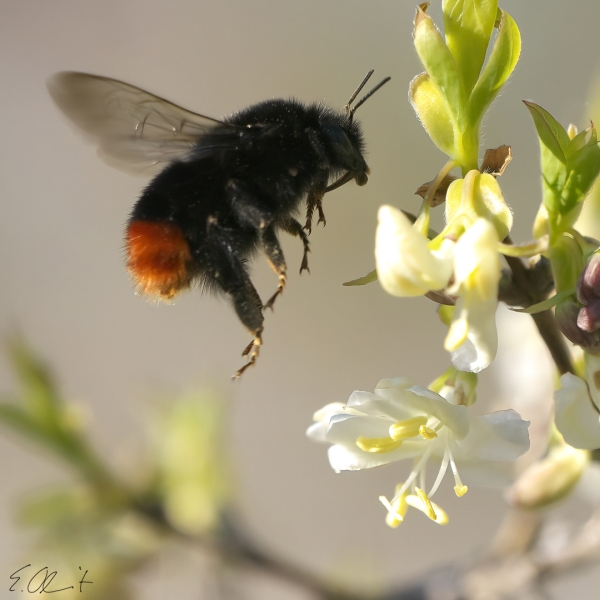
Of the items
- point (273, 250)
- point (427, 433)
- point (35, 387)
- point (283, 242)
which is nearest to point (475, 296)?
point (427, 433)

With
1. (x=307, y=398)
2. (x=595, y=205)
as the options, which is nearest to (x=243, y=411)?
(x=307, y=398)

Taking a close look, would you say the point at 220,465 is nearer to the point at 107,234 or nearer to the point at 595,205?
the point at 595,205

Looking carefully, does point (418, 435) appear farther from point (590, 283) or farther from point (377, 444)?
point (590, 283)

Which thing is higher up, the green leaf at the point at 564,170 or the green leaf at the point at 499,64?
the green leaf at the point at 499,64

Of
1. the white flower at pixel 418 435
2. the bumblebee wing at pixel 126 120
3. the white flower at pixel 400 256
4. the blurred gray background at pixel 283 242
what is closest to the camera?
the white flower at pixel 400 256

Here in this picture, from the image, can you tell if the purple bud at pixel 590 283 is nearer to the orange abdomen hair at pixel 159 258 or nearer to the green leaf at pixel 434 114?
the green leaf at pixel 434 114

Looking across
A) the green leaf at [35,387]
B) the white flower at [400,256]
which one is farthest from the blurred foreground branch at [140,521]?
the white flower at [400,256]
